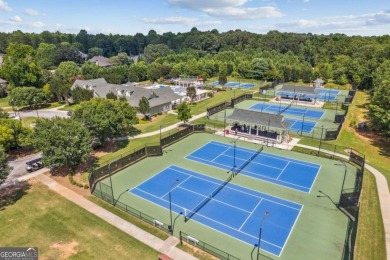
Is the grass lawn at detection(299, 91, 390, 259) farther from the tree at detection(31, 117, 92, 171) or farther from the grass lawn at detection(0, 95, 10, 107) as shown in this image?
the grass lawn at detection(0, 95, 10, 107)

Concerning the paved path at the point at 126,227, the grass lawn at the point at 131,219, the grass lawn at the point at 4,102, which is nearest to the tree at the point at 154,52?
the grass lawn at the point at 4,102

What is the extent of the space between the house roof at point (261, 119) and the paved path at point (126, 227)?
29.2 metres

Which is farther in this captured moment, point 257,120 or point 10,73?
point 10,73

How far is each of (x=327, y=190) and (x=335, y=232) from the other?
796 cm

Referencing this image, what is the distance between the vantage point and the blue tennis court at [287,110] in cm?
6400

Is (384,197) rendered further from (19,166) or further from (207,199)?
(19,166)

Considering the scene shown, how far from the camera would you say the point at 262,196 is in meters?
31.2

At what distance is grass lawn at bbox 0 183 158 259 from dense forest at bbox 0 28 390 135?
42.8 meters

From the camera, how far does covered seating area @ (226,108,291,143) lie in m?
46.7

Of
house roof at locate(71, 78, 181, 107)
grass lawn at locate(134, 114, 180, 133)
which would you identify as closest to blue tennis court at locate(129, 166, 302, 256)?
grass lawn at locate(134, 114, 180, 133)

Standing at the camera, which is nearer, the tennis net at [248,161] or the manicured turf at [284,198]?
A: the manicured turf at [284,198]

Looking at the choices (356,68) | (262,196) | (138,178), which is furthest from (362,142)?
(356,68)

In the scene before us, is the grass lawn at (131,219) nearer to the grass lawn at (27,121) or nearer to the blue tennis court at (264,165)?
the blue tennis court at (264,165)

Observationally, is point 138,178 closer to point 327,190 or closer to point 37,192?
point 37,192
